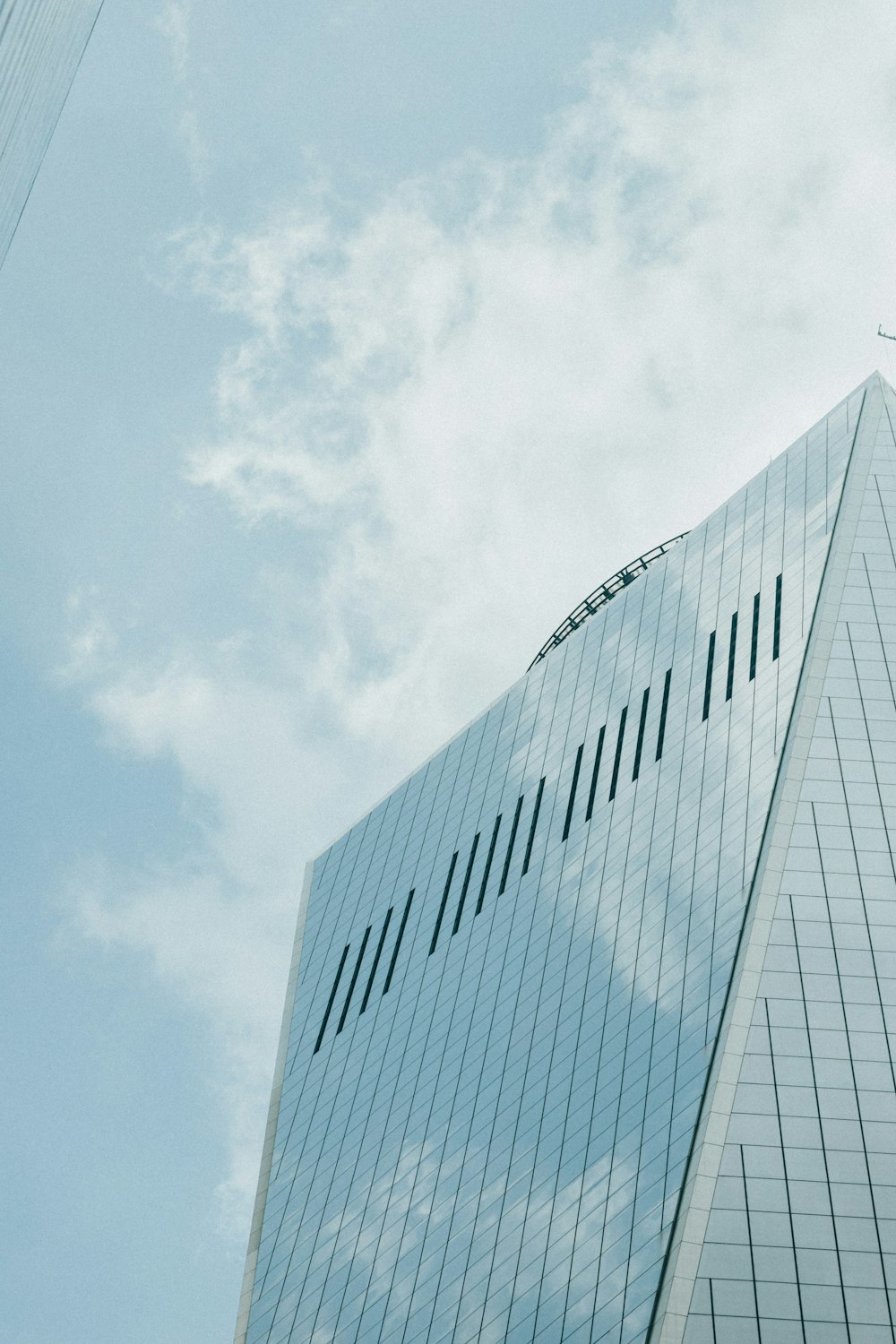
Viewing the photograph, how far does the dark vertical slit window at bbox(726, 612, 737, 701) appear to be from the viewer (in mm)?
68500

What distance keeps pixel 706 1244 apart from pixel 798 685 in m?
25.6

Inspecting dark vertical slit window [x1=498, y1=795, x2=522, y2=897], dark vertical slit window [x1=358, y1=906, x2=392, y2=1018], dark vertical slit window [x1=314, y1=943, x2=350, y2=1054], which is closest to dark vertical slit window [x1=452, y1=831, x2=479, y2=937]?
dark vertical slit window [x1=498, y1=795, x2=522, y2=897]

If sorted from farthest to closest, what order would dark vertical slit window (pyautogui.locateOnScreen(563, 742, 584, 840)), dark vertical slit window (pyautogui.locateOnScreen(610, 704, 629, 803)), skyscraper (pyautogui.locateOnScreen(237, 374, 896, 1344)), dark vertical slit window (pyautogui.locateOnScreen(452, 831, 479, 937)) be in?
dark vertical slit window (pyautogui.locateOnScreen(452, 831, 479, 937)), dark vertical slit window (pyautogui.locateOnScreen(563, 742, 584, 840)), dark vertical slit window (pyautogui.locateOnScreen(610, 704, 629, 803)), skyscraper (pyautogui.locateOnScreen(237, 374, 896, 1344))

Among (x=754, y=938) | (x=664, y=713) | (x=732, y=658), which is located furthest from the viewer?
(x=664, y=713)

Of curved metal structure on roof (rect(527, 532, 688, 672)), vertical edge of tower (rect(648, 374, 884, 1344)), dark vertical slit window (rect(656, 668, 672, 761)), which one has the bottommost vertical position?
vertical edge of tower (rect(648, 374, 884, 1344))

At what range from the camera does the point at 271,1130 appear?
82625 mm

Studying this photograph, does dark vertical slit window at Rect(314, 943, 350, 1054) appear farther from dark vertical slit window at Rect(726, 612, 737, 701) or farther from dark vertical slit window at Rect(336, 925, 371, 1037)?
dark vertical slit window at Rect(726, 612, 737, 701)

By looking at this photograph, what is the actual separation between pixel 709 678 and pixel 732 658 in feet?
5.98

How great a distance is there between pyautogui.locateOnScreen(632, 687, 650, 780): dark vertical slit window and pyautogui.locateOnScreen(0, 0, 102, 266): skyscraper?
4250 cm

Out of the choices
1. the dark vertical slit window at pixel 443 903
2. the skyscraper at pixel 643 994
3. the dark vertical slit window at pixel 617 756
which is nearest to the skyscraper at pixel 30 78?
the skyscraper at pixel 643 994

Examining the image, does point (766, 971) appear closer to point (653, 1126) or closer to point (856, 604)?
point (653, 1126)

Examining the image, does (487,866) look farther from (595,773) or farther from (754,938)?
(754,938)

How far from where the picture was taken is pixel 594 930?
219 feet

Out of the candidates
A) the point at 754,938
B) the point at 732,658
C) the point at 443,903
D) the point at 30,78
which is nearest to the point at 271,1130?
the point at 443,903
